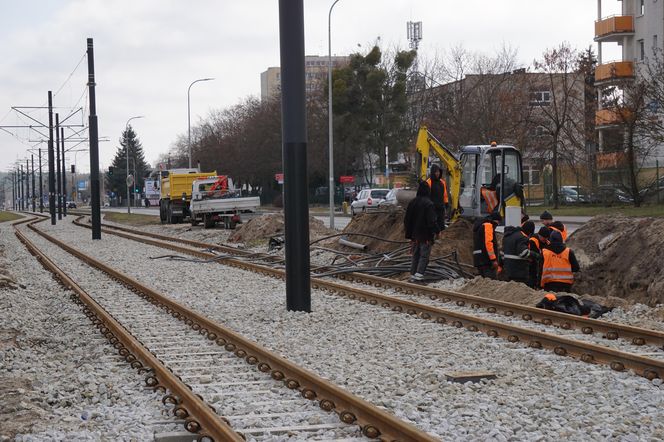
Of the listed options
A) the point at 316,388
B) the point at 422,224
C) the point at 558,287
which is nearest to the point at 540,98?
the point at 422,224

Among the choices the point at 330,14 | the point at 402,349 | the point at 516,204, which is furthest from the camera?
the point at 330,14

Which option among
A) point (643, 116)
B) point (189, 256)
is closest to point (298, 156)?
point (189, 256)

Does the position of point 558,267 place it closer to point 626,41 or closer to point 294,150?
point 294,150

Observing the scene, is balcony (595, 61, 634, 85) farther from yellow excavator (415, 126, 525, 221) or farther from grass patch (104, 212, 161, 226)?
yellow excavator (415, 126, 525, 221)

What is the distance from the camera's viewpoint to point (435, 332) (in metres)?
11.0

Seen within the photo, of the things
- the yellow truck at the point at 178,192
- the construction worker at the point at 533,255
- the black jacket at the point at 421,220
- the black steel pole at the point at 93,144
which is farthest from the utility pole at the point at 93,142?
the construction worker at the point at 533,255

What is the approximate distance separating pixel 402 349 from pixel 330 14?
2967 centimetres

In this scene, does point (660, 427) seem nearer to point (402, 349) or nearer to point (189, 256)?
point (402, 349)

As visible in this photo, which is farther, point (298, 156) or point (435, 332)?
point (298, 156)

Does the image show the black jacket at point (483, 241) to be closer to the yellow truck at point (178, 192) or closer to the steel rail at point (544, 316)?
the steel rail at point (544, 316)

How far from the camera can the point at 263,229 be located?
32531mm

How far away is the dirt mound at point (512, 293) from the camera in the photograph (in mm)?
12750

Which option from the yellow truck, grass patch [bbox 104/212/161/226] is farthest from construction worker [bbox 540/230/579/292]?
grass patch [bbox 104/212/161/226]

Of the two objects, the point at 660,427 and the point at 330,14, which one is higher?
the point at 330,14
